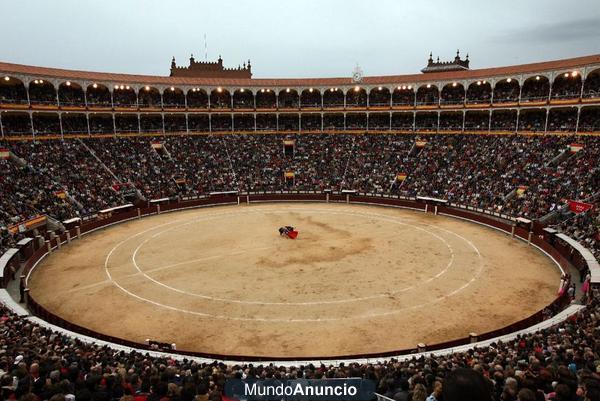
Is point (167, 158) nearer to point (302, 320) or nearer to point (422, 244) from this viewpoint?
point (422, 244)

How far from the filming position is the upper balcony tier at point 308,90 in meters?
50.1

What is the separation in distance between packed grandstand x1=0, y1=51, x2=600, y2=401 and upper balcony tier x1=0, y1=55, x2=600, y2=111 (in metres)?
0.22

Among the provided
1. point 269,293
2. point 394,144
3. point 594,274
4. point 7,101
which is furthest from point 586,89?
point 7,101

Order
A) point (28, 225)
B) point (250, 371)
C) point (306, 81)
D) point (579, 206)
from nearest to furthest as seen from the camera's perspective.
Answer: point (250, 371), point (579, 206), point (28, 225), point (306, 81)

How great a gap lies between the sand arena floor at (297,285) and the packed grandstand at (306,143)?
159 inches

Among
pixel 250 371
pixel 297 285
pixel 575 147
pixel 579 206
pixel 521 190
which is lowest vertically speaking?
pixel 297 285

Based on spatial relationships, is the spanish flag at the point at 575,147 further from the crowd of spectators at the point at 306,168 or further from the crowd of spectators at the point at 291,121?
the crowd of spectators at the point at 291,121

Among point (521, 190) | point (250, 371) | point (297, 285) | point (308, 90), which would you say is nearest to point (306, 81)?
point (308, 90)

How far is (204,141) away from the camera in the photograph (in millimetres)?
63969

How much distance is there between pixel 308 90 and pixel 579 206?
47935mm

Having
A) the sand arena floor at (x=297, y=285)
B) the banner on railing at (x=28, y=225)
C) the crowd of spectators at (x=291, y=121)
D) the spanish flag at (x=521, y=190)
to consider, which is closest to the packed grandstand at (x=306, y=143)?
the banner on railing at (x=28, y=225)

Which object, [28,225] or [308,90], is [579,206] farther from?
[308,90]

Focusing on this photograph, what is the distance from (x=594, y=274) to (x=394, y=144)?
42.0m

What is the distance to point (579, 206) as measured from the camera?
32.8 meters
